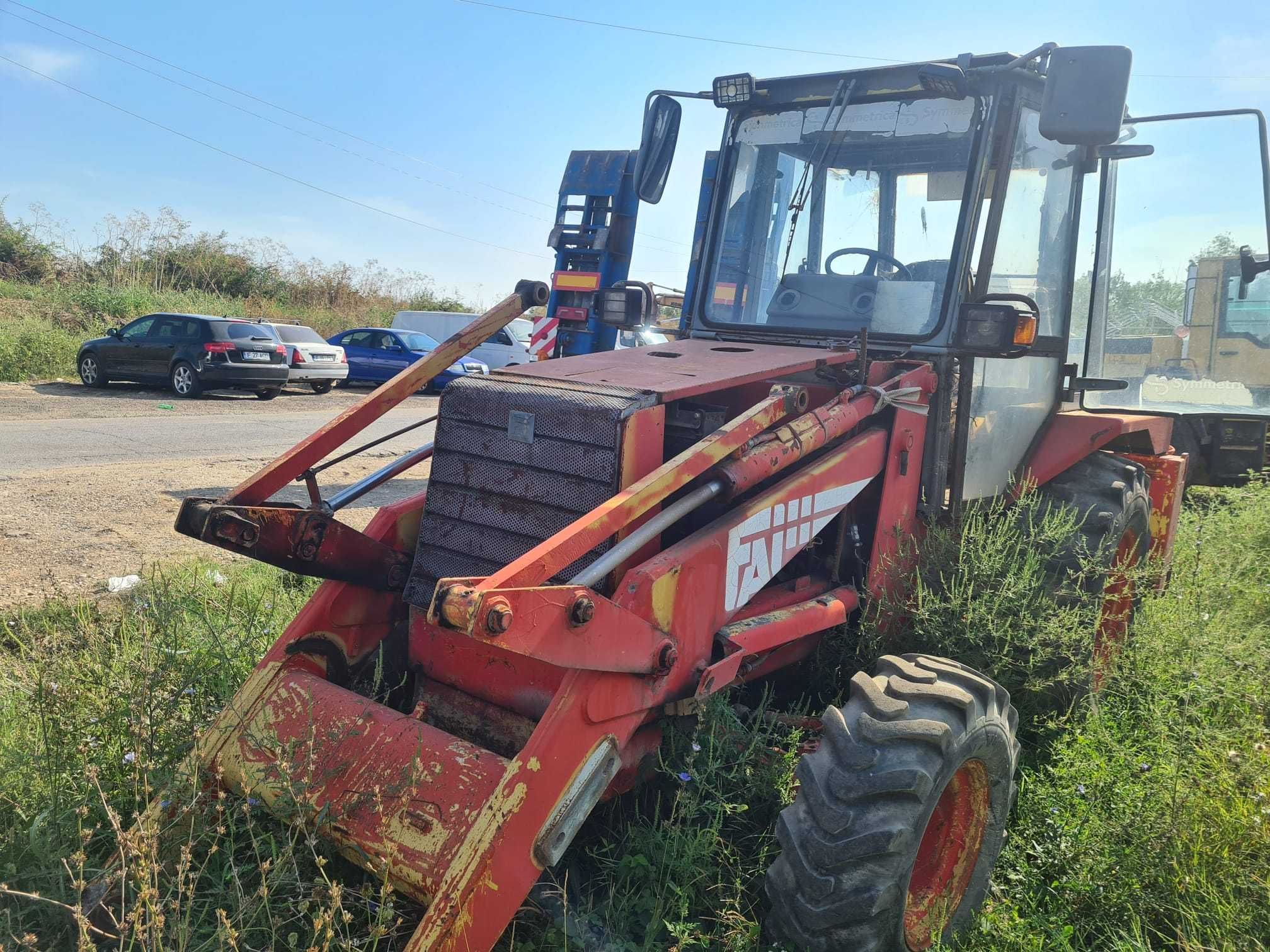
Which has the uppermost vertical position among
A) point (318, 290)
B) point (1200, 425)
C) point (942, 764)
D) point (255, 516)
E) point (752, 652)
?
point (318, 290)

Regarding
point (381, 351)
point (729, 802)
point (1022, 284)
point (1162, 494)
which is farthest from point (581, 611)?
point (381, 351)

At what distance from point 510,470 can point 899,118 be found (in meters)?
2.29

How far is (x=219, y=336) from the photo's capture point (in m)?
17.5

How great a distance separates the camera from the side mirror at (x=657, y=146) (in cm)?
438

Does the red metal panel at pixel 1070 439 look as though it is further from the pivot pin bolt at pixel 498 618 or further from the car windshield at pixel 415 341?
the car windshield at pixel 415 341

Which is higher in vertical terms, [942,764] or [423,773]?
[942,764]

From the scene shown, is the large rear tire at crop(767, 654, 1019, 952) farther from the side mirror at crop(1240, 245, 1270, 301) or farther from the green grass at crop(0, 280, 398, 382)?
the green grass at crop(0, 280, 398, 382)

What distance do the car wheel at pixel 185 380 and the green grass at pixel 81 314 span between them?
126 inches

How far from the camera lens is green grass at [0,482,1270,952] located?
276 cm

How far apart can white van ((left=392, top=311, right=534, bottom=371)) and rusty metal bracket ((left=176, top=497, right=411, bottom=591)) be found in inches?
624

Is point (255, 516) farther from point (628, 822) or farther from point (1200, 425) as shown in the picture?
point (1200, 425)

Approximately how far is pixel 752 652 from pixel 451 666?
102cm

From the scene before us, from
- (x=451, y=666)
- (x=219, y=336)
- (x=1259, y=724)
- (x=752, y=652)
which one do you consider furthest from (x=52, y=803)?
(x=219, y=336)

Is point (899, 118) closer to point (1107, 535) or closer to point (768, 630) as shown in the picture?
point (1107, 535)
